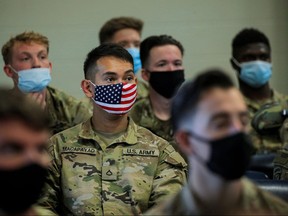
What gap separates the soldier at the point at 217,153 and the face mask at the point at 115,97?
1.21 metres

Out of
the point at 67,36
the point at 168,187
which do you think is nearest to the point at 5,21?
the point at 67,36

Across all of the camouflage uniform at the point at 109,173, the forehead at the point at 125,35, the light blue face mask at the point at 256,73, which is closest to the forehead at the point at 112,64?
the camouflage uniform at the point at 109,173

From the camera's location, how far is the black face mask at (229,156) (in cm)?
204

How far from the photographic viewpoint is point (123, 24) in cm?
511

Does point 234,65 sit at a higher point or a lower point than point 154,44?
lower

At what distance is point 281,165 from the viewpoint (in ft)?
11.5

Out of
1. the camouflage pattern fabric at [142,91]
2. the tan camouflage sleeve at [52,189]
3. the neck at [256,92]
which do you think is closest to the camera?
the tan camouflage sleeve at [52,189]

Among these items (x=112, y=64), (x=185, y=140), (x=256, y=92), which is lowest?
(x=256, y=92)

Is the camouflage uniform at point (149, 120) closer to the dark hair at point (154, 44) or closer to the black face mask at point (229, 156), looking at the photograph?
the dark hair at point (154, 44)

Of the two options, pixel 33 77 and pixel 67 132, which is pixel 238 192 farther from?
pixel 33 77

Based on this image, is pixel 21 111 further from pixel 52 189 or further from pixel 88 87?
pixel 88 87

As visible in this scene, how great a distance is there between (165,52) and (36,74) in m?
0.88

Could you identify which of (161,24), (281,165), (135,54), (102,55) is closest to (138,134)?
(102,55)

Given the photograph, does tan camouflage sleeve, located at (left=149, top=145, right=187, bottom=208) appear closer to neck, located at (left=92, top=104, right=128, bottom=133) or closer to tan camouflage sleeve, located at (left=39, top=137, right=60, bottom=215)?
neck, located at (left=92, top=104, right=128, bottom=133)
